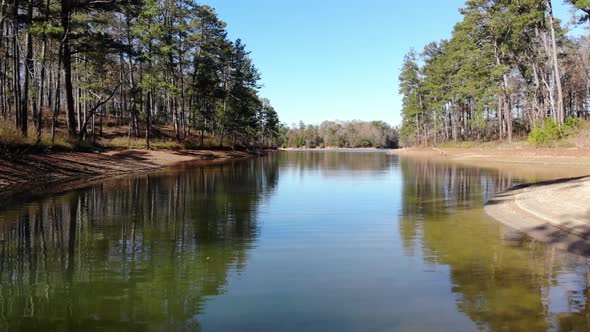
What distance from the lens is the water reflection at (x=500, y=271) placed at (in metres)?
5.12

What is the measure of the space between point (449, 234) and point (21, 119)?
22722mm

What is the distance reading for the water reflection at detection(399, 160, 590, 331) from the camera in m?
5.12

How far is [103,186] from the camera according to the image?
18.4m

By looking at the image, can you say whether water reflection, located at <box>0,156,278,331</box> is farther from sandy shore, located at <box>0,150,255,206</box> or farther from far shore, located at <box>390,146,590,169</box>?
far shore, located at <box>390,146,590,169</box>

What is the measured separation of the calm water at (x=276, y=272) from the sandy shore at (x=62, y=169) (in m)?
3.72

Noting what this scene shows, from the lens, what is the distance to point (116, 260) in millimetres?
7418

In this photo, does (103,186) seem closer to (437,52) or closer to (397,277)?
(397,277)

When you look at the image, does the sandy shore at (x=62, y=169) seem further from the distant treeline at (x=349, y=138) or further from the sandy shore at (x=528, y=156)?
the distant treeline at (x=349, y=138)

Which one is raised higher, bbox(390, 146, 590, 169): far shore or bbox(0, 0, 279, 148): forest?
bbox(0, 0, 279, 148): forest

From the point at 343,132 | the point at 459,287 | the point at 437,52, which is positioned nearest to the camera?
the point at 459,287

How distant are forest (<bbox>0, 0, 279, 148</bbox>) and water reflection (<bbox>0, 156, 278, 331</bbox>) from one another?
34.7ft

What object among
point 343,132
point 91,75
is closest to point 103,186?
point 91,75

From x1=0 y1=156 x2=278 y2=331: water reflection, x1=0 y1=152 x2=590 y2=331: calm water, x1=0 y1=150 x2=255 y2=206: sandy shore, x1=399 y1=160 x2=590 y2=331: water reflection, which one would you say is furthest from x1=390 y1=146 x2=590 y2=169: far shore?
x1=0 y1=150 x2=255 y2=206: sandy shore

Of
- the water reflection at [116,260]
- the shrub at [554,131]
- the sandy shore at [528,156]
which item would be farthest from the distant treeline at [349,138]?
the water reflection at [116,260]
